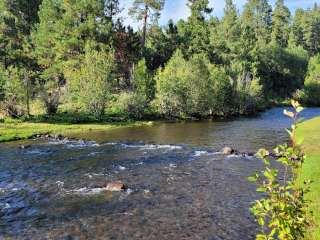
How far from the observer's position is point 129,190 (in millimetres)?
28656

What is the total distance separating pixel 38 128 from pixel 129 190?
3781 cm

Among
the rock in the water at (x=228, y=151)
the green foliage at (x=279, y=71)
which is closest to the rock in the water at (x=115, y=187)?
the rock in the water at (x=228, y=151)

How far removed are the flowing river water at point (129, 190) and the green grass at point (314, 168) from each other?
3.51 m

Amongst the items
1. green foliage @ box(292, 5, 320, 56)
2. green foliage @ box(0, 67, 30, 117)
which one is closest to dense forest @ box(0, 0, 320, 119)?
green foliage @ box(0, 67, 30, 117)

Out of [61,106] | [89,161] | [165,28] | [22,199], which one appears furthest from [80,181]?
[165,28]

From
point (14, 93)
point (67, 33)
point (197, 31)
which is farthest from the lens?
point (197, 31)

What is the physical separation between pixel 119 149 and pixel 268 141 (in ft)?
61.7

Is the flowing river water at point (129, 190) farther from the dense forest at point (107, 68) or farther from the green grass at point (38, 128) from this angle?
the dense forest at point (107, 68)

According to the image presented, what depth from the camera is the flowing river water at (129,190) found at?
2172 cm

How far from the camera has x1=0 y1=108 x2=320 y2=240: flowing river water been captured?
21.7 m

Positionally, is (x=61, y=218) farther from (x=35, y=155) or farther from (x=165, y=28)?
(x=165, y=28)

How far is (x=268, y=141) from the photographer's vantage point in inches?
1988

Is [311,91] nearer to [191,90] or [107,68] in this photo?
[191,90]

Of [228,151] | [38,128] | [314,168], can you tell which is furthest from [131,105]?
[314,168]
